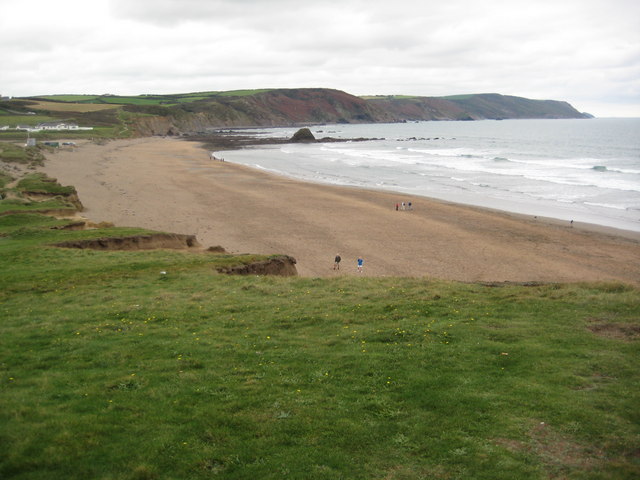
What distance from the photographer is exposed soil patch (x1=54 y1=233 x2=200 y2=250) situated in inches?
1027

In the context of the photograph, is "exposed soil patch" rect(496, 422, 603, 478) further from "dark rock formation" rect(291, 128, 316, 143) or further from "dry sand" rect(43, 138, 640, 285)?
"dark rock formation" rect(291, 128, 316, 143)

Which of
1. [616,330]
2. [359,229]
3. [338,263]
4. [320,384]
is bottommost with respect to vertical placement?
[338,263]

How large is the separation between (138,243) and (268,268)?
8.67 metres

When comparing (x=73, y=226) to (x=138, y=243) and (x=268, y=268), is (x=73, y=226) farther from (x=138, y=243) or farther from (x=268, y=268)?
(x=268, y=268)

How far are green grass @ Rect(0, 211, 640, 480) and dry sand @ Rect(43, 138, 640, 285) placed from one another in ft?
42.4

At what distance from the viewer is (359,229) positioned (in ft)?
133

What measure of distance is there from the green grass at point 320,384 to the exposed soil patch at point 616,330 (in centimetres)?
9

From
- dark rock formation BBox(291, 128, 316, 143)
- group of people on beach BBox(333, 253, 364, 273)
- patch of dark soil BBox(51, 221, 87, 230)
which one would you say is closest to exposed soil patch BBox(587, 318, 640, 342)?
group of people on beach BBox(333, 253, 364, 273)

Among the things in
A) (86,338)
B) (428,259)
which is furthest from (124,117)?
(86,338)

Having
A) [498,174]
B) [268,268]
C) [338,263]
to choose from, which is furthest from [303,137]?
[268,268]

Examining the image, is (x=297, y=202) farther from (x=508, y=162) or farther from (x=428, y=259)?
(x=508, y=162)

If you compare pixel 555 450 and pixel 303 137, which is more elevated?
pixel 303 137

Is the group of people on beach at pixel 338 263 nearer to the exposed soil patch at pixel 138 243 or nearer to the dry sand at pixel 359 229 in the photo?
the dry sand at pixel 359 229

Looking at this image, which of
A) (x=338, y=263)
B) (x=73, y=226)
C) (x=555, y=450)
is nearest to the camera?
(x=555, y=450)
